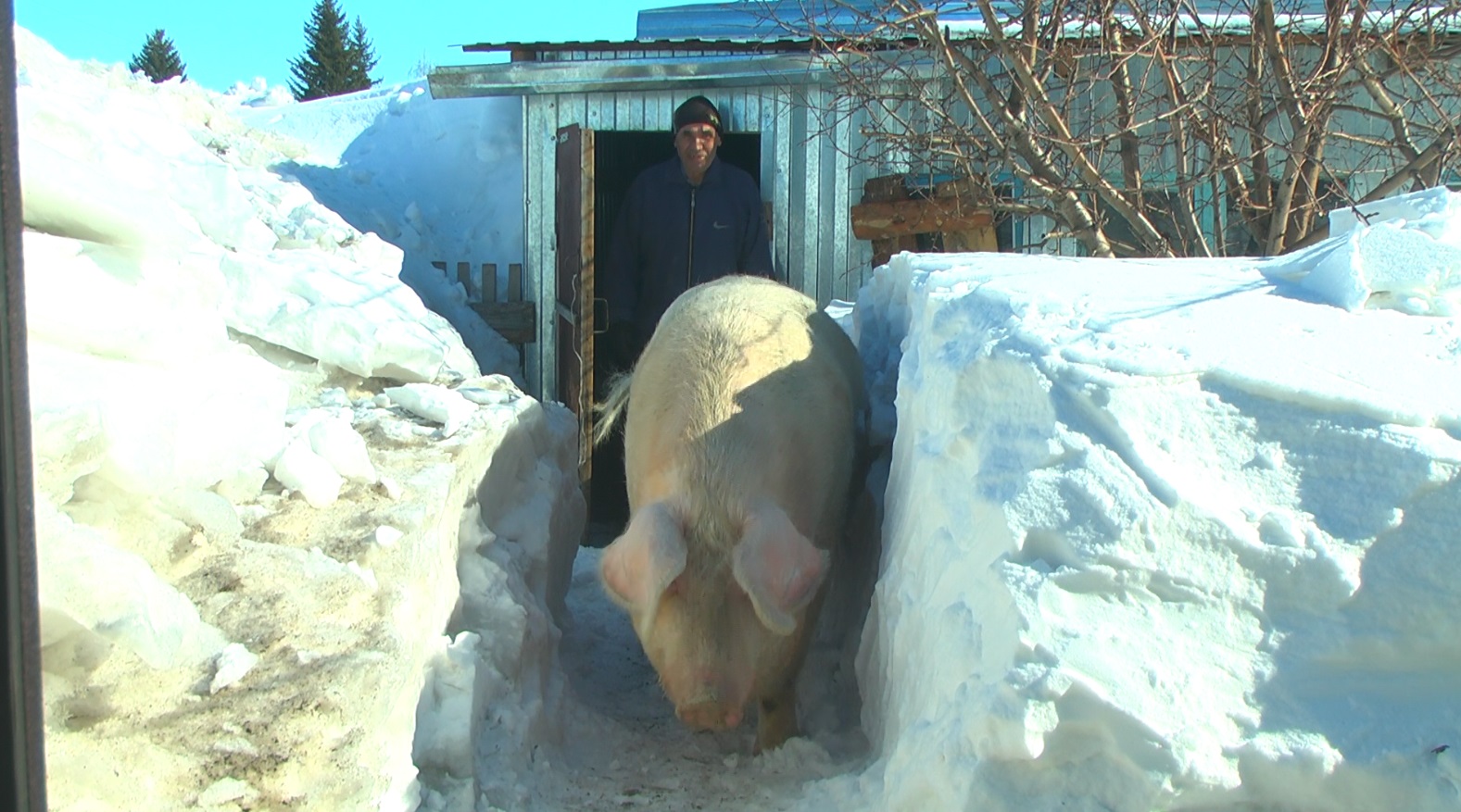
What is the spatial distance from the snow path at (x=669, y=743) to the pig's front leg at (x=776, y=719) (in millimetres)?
71

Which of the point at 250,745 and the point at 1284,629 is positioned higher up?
the point at 1284,629

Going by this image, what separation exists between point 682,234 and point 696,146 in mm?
567

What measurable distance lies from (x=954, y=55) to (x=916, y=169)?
1.84 metres

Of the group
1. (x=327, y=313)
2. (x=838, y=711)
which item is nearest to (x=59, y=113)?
(x=327, y=313)

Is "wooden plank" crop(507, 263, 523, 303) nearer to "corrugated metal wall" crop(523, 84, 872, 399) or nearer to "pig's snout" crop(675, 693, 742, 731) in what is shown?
"corrugated metal wall" crop(523, 84, 872, 399)

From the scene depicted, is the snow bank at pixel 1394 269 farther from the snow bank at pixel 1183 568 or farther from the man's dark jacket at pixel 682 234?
the man's dark jacket at pixel 682 234

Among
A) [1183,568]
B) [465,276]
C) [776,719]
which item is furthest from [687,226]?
[1183,568]

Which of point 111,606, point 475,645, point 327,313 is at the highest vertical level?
point 327,313

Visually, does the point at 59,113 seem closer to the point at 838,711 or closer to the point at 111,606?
the point at 111,606

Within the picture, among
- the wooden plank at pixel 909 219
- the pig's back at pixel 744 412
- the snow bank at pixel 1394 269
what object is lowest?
the pig's back at pixel 744 412

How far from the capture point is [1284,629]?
6.68ft

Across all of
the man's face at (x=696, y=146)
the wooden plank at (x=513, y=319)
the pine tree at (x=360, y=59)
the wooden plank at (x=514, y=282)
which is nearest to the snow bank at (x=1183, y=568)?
the man's face at (x=696, y=146)

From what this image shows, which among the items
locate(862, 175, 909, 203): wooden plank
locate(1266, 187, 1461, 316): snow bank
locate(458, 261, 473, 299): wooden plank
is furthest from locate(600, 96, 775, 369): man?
locate(1266, 187, 1461, 316): snow bank

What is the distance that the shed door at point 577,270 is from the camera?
8.06 m
